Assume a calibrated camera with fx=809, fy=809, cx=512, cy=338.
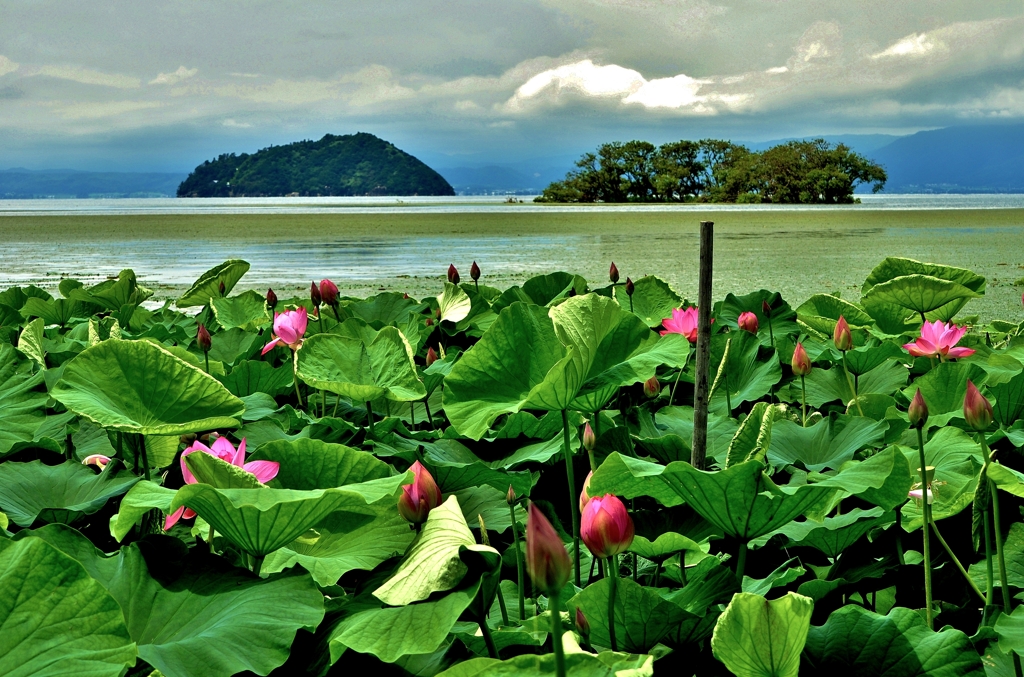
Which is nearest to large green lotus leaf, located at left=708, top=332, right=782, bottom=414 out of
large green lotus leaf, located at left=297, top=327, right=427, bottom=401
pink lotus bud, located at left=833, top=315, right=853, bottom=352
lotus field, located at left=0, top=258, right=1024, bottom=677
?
lotus field, located at left=0, top=258, right=1024, bottom=677

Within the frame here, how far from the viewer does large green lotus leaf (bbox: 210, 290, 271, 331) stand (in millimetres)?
2100

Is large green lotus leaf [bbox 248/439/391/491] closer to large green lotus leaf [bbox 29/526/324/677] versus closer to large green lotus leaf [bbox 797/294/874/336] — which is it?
large green lotus leaf [bbox 29/526/324/677]

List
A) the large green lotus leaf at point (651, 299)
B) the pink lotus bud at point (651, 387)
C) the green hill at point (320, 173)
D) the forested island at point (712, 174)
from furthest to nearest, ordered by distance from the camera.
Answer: the green hill at point (320, 173)
the forested island at point (712, 174)
the large green lotus leaf at point (651, 299)
the pink lotus bud at point (651, 387)

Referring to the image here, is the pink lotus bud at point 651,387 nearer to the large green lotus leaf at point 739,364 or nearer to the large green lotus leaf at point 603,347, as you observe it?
the large green lotus leaf at point 739,364

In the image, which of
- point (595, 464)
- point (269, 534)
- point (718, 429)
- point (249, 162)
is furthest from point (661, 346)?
point (249, 162)

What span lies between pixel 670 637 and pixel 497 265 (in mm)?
8352

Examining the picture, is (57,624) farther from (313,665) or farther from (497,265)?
(497,265)

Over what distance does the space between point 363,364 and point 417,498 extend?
0.52m

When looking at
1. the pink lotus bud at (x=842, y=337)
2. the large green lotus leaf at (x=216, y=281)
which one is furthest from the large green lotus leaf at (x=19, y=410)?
the pink lotus bud at (x=842, y=337)

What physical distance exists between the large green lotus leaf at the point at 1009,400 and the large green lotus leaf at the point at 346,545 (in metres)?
0.92

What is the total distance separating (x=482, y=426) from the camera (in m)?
0.92

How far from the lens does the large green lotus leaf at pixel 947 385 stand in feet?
4.25

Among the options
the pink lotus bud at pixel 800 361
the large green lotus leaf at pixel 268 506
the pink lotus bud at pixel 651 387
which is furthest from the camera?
the pink lotus bud at pixel 651 387

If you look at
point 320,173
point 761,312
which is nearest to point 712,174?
point 761,312
